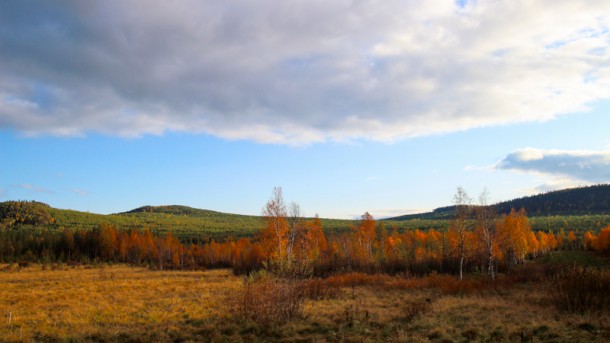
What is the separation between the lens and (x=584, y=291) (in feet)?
49.0

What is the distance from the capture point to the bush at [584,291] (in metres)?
14.3

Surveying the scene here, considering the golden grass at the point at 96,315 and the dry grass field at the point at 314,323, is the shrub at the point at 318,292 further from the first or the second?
the golden grass at the point at 96,315

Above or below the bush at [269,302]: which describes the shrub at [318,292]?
below

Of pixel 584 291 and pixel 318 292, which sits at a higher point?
pixel 584 291

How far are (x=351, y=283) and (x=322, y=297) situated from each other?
36.7 ft

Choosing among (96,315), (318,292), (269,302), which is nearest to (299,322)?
(269,302)

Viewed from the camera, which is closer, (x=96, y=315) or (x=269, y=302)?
(x=269, y=302)

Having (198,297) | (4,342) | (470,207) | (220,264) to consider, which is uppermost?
(470,207)

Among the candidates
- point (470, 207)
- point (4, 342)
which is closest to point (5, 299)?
point (4, 342)

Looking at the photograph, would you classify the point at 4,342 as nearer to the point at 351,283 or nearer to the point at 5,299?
the point at 5,299

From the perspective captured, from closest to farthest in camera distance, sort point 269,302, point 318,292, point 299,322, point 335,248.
Result: point 299,322 → point 269,302 → point 318,292 → point 335,248

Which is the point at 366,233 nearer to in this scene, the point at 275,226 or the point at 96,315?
the point at 275,226

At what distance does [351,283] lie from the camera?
116ft

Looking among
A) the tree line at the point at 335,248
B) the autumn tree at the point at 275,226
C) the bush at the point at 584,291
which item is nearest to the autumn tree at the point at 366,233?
the tree line at the point at 335,248
